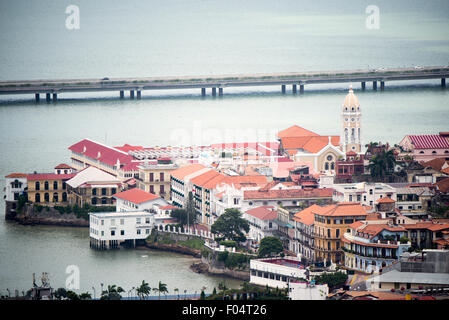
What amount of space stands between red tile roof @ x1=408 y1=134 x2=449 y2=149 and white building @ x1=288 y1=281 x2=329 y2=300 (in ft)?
51.3

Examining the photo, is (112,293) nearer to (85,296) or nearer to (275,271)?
(85,296)

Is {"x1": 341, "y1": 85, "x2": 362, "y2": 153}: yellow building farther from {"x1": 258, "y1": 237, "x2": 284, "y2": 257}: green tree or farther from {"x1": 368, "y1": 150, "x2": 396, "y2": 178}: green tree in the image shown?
{"x1": 258, "y1": 237, "x2": 284, "y2": 257}: green tree

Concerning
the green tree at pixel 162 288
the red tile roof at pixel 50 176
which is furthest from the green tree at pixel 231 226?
the red tile roof at pixel 50 176

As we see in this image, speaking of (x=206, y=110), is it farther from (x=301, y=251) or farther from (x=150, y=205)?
(x=301, y=251)

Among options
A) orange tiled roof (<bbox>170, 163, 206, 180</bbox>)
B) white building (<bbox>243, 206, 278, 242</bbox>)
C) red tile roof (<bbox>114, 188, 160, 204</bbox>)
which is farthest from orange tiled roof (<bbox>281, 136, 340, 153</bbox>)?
white building (<bbox>243, 206, 278, 242</bbox>)

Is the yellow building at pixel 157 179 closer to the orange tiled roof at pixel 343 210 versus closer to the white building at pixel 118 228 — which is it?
the white building at pixel 118 228

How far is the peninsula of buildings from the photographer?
24453 mm

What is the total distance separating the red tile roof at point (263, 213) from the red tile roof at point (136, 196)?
3.15 metres

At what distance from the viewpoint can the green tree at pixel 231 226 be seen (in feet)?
91.9

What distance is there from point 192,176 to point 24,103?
28742 millimetres

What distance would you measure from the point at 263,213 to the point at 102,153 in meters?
→ 10.0

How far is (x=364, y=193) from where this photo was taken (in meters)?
29.4

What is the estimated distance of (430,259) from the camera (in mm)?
22250
